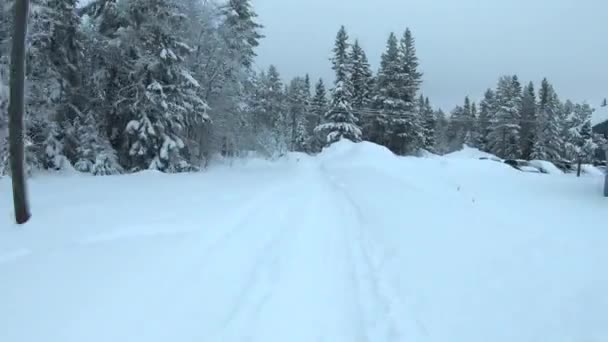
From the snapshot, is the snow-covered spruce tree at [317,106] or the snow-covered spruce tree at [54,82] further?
the snow-covered spruce tree at [317,106]

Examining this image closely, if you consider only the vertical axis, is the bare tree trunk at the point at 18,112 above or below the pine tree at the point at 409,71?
below

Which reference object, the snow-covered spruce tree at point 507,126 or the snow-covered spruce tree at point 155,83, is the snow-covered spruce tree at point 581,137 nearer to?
the snow-covered spruce tree at point 507,126

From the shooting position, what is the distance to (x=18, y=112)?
242 inches

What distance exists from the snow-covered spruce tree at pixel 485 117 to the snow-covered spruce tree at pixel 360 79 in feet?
66.1

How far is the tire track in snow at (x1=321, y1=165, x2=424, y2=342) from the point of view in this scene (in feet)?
11.8

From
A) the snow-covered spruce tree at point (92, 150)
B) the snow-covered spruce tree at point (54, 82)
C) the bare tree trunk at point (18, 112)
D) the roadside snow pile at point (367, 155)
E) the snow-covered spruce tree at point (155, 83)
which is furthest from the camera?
the roadside snow pile at point (367, 155)

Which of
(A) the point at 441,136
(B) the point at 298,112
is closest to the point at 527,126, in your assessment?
(A) the point at 441,136

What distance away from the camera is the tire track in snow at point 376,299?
3602 millimetres

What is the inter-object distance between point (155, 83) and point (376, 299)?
14975 mm

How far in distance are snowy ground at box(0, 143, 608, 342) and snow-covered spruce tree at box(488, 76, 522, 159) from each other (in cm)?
4126

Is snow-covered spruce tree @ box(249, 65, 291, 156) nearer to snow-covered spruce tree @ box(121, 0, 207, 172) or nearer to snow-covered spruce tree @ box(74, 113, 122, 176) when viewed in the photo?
snow-covered spruce tree @ box(121, 0, 207, 172)

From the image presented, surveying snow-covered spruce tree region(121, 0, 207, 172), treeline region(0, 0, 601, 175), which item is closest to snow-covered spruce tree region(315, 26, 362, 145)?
treeline region(0, 0, 601, 175)

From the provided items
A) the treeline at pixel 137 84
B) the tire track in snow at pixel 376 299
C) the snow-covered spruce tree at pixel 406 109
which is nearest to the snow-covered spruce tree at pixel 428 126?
the snow-covered spruce tree at pixel 406 109

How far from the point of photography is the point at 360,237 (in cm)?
698
